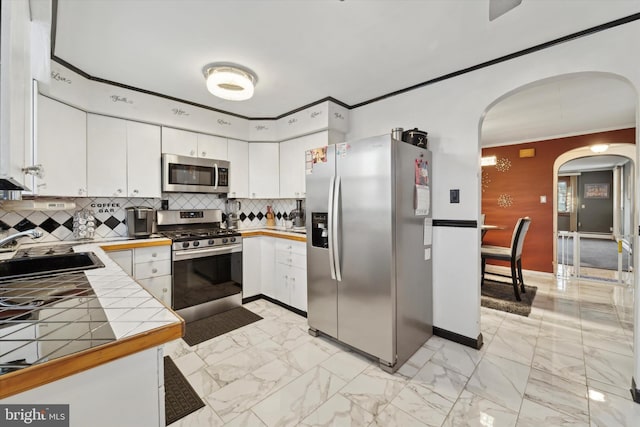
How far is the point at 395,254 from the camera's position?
2.05 m

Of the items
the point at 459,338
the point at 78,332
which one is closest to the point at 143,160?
the point at 78,332

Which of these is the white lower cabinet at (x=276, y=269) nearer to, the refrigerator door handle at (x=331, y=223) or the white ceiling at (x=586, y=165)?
the refrigerator door handle at (x=331, y=223)

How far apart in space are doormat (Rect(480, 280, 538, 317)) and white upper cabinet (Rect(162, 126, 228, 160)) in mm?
3952

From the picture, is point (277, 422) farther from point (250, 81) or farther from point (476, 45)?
point (476, 45)

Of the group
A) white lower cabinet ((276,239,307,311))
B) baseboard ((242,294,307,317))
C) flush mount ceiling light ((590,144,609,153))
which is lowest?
baseboard ((242,294,307,317))

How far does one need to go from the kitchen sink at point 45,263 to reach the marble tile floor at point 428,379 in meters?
1.04

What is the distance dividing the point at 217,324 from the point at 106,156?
2059mm

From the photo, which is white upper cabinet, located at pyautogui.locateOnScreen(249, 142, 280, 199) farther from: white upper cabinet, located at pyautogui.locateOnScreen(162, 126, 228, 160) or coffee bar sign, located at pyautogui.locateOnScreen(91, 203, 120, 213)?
coffee bar sign, located at pyautogui.locateOnScreen(91, 203, 120, 213)

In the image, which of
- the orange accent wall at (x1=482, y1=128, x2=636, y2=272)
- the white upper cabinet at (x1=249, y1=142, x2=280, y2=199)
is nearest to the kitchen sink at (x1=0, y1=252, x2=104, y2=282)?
the white upper cabinet at (x1=249, y1=142, x2=280, y2=199)

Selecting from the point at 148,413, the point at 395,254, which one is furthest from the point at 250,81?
the point at 148,413

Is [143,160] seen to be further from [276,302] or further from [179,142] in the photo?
[276,302]

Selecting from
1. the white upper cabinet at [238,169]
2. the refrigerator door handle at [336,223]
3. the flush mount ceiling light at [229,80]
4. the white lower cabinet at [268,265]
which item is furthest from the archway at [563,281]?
the white upper cabinet at [238,169]

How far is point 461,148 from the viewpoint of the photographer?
2438mm

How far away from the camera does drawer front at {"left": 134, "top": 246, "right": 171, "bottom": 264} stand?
8.46 ft
